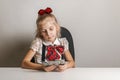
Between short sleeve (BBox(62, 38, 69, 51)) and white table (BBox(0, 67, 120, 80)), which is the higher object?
short sleeve (BBox(62, 38, 69, 51))

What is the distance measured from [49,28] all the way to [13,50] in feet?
2.30

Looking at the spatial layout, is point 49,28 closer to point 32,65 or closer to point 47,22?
point 47,22

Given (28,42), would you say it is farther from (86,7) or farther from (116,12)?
(116,12)

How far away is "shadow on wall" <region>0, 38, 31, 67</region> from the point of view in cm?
239

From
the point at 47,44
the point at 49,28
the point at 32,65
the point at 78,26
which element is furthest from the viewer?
the point at 78,26

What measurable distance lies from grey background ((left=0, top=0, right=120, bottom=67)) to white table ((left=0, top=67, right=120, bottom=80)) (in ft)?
2.47

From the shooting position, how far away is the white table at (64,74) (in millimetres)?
1450

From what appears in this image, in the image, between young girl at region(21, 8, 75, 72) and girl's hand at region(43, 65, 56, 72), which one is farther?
young girl at region(21, 8, 75, 72)

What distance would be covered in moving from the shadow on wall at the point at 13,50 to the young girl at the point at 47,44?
443 mm

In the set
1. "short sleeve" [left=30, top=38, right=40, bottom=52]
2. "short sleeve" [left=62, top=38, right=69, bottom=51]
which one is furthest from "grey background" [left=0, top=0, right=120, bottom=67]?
"short sleeve" [left=30, top=38, right=40, bottom=52]

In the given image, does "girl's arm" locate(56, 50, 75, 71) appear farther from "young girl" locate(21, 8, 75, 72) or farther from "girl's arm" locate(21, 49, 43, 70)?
"girl's arm" locate(21, 49, 43, 70)

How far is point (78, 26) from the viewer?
92.4 inches

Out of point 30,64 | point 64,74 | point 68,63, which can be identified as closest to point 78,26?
point 68,63

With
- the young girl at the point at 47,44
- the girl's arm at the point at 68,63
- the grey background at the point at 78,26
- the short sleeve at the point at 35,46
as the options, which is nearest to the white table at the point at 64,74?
the girl's arm at the point at 68,63
